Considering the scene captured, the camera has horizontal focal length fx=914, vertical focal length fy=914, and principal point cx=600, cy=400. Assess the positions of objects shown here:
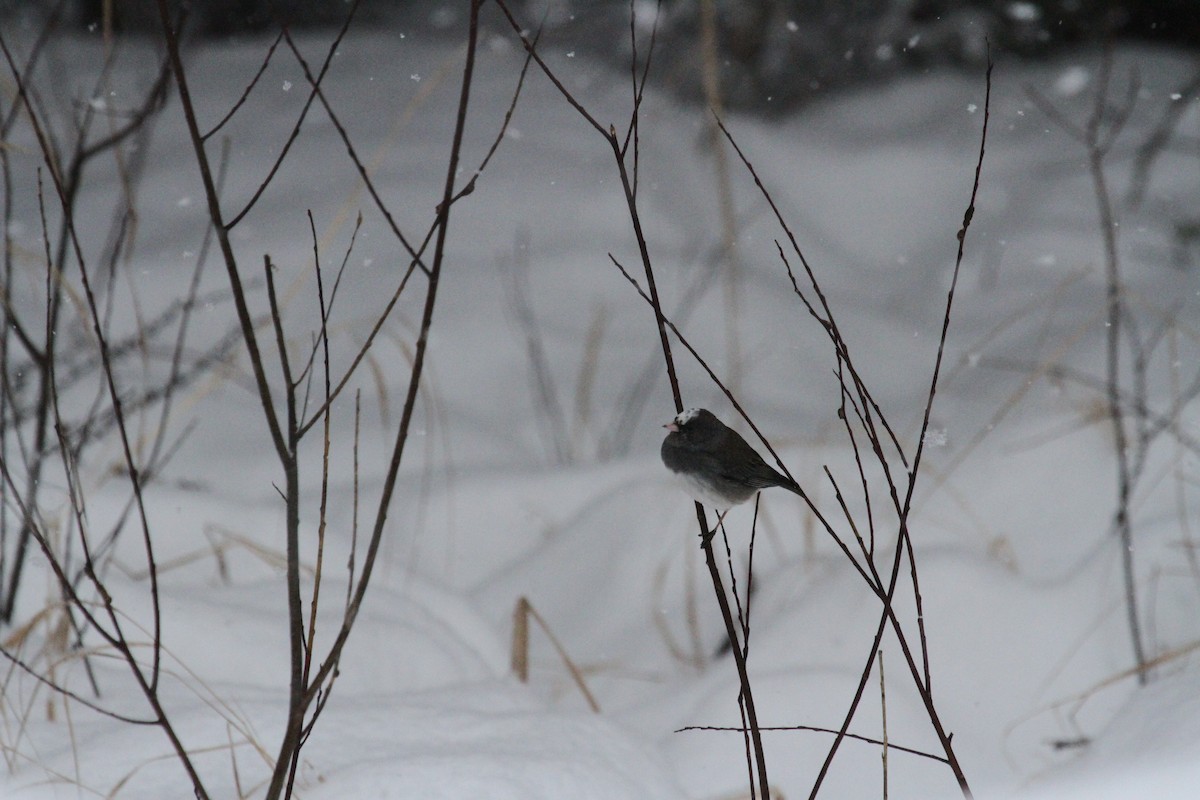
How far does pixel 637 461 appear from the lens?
226 centimetres

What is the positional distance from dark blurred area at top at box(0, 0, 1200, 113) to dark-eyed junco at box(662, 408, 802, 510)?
275 cm

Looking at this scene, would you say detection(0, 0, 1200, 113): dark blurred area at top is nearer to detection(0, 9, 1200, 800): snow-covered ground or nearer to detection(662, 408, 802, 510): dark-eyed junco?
detection(0, 9, 1200, 800): snow-covered ground

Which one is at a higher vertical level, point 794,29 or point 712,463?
point 794,29

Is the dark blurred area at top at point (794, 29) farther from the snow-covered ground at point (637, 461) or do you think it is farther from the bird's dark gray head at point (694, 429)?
the bird's dark gray head at point (694, 429)

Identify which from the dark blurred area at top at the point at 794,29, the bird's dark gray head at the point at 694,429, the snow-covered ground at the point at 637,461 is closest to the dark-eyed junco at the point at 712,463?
the bird's dark gray head at the point at 694,429

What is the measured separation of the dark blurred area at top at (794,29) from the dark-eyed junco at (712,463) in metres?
2.75

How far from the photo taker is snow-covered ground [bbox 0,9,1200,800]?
45.8 inches

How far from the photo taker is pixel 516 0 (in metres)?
3.71

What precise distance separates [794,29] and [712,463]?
3111mm

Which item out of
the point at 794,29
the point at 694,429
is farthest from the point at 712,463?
the point at 794,29

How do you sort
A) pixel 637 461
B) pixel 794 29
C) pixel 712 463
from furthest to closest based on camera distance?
pixel 794 29, pixel 637 461, pixel 712 463

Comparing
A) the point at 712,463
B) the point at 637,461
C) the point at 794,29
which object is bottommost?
the point at 712,463

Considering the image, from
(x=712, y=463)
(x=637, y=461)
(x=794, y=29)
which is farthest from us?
(x=794, y=29)

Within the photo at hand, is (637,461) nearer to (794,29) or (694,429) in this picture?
(694,429)
